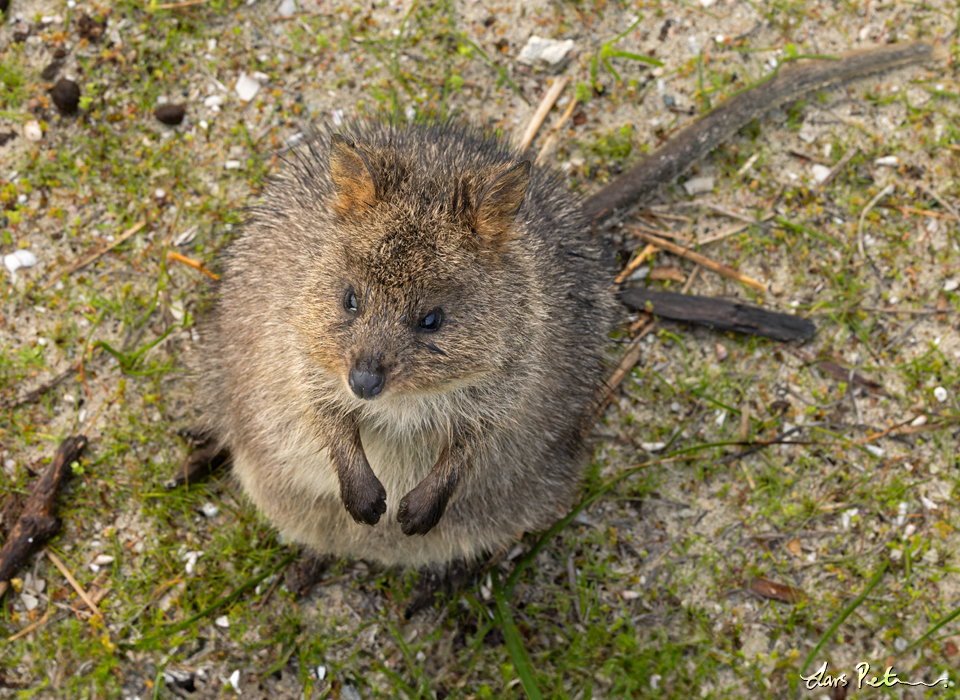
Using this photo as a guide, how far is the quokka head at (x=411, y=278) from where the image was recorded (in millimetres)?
2895

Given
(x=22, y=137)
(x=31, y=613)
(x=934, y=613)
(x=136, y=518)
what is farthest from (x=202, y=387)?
(x=934, y=613)

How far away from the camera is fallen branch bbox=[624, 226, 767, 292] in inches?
202

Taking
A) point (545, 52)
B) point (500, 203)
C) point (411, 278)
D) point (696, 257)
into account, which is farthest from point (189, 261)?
point (696, 257)

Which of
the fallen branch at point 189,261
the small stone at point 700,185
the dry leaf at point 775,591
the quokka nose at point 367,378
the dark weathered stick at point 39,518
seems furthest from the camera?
the small stone at point 700,185

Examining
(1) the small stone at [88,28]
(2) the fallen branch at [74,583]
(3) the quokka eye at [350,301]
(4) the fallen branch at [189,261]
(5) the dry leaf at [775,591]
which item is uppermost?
(1) the small stone at [88,28]

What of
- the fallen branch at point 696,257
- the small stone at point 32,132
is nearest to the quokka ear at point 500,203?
the fallen branch at point 696,257

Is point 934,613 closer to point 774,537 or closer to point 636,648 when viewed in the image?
point 774,537

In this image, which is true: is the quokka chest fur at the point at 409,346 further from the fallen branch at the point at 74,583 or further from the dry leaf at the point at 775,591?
the dry leaf at the point at 775,591

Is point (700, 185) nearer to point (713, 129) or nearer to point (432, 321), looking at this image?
point (713, 129)

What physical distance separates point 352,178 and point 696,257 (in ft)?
9.53

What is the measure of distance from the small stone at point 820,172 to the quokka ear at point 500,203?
320cm

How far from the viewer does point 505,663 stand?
4.48 m

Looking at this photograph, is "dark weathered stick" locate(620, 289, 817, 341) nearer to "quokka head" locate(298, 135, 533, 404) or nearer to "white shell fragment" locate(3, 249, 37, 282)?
"quokka head" locate(298, 135, 533, 404)

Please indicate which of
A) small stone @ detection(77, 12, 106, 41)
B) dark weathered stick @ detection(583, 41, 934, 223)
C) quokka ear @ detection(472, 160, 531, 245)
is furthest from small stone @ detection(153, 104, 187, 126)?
quokka ear @ detection(472, 160, 531, 245)
